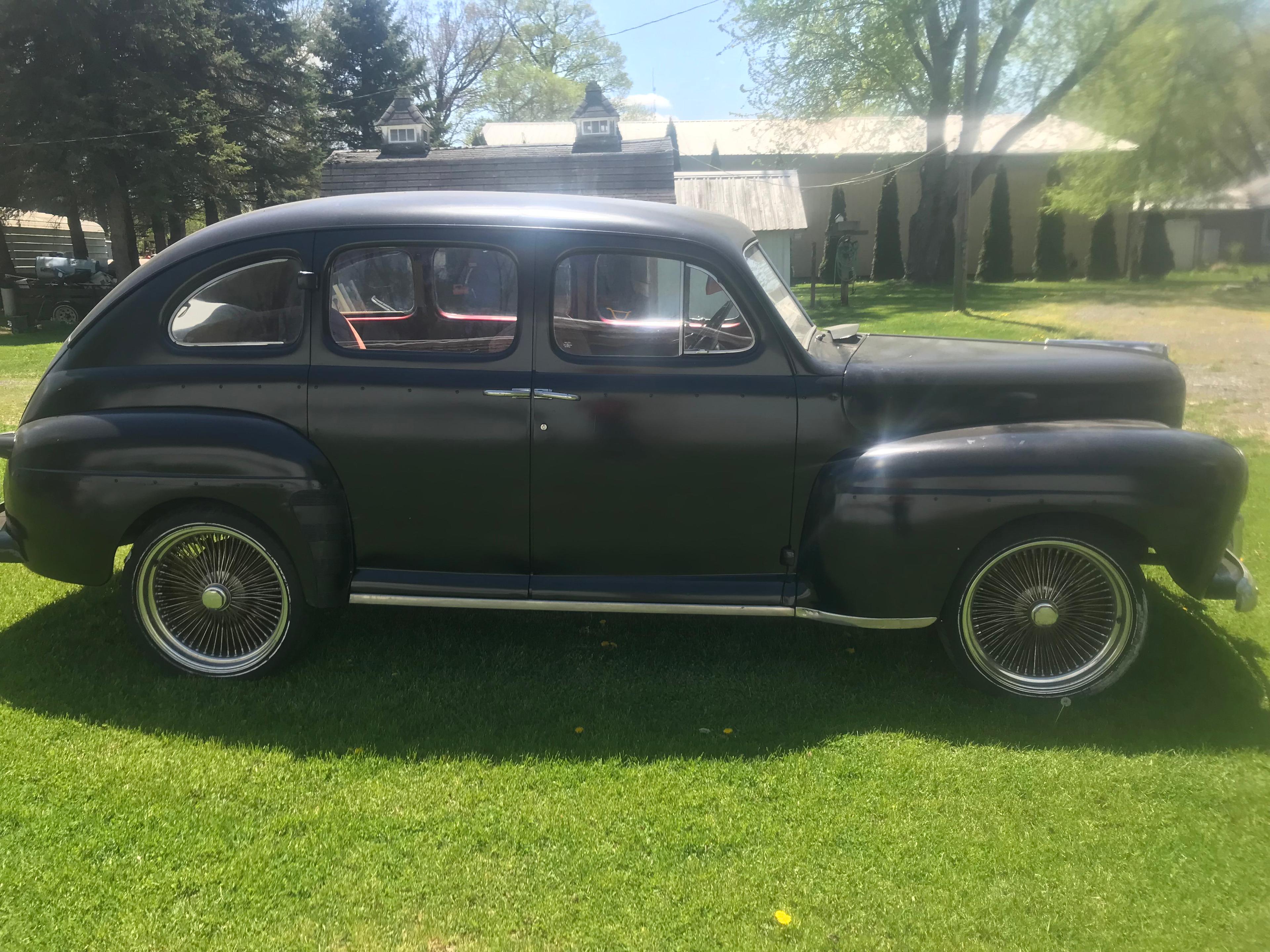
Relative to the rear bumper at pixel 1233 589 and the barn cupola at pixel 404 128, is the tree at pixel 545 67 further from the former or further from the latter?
the rear bumper at pixel 1233 589

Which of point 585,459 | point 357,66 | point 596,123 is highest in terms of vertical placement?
point 357,66

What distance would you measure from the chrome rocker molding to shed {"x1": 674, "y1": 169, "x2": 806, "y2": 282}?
15673mm

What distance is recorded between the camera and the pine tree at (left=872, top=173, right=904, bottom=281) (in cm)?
3114

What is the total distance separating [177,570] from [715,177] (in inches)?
726

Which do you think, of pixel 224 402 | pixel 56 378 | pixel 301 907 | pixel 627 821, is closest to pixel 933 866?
pixel 627 821

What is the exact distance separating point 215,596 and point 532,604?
1.38m

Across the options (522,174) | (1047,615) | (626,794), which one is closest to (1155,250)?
(522,174)

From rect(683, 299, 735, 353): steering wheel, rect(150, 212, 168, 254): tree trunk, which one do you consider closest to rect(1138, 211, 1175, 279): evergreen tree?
rect(150, 212, 168, 254): tree trunk

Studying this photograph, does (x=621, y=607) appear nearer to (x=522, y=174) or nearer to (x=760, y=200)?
(x=522, y=174)

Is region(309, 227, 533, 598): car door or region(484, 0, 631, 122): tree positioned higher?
region(484, 0, 631, 122): tree

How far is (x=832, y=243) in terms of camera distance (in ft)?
101

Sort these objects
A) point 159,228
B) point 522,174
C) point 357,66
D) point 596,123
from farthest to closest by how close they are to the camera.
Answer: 1. point 357,66
2. point 159,228
3. point 596,123
4. point 522,174

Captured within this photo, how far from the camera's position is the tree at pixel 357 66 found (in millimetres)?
38812

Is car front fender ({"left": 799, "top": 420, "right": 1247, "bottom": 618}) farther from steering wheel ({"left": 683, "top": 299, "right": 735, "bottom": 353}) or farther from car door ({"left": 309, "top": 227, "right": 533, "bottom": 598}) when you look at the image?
car door ({"left": 309, "top": 227, "right": 533, "bottom": 598})
